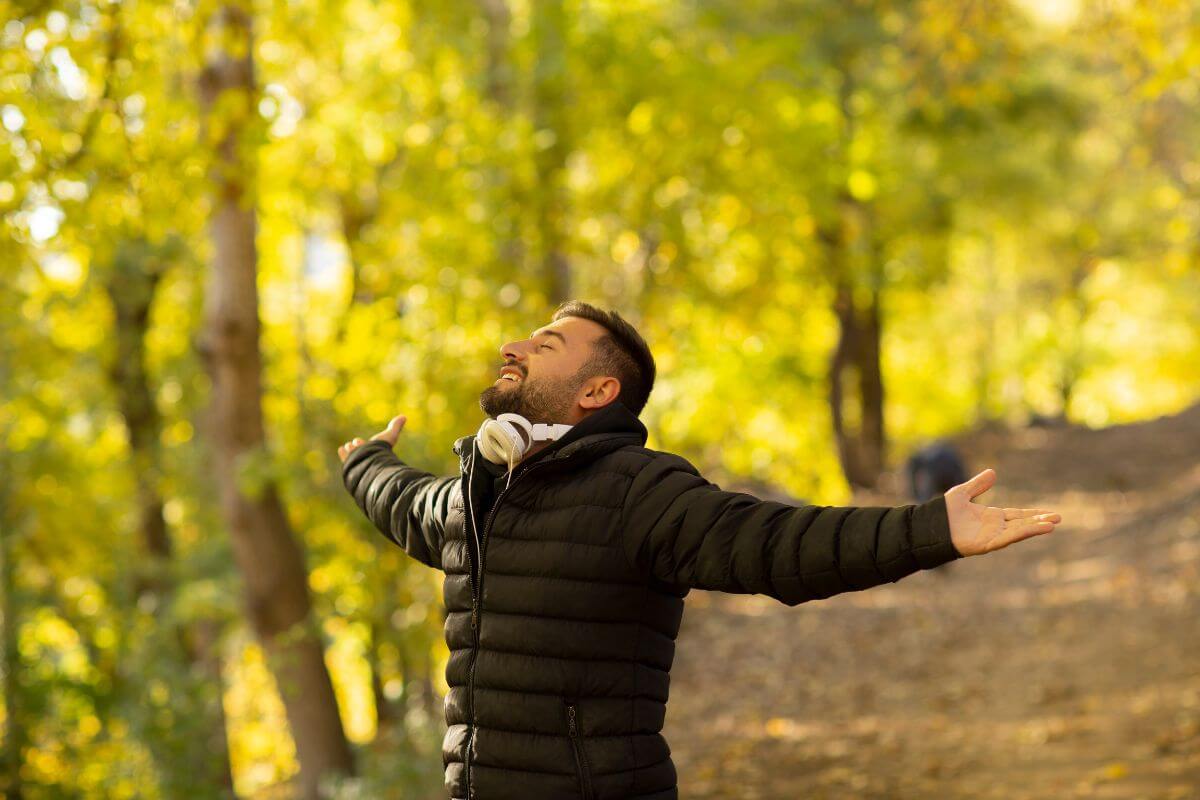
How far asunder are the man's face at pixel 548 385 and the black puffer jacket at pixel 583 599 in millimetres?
110

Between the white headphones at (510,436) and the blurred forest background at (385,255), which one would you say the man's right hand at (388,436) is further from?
the blurred forest background at (385,255)

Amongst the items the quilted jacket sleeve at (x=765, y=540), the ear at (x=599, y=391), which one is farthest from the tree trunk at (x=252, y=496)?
the quilted jacket sleeve at (x=765, y=540)

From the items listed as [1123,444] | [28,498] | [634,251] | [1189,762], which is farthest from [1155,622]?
[28,498]

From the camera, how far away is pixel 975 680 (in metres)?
10.4

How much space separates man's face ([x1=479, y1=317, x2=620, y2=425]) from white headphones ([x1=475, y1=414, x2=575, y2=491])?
0.29 ft

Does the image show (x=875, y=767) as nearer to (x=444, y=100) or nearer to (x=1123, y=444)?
(x=444, y=100)

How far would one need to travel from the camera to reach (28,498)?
18.6 m

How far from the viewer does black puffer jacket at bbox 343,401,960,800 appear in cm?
304

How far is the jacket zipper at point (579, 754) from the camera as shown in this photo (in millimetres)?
3117

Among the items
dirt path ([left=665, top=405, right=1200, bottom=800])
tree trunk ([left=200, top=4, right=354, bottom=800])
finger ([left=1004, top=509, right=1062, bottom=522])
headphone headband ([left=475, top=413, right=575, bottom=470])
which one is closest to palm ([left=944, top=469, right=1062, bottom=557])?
finger ([left=1004, top=509, right=1062, bottom=522])

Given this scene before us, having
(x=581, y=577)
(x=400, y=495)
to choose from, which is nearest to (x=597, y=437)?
A: (x=581, y=577)

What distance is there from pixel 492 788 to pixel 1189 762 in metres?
5.56

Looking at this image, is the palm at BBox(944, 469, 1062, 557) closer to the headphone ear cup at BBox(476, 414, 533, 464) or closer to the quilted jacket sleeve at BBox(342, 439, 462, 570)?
the headphone ear cup at BBox(476, 414, 533, 464)

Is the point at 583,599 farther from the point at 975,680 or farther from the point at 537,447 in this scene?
the point at 975,680
